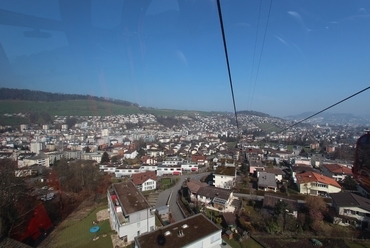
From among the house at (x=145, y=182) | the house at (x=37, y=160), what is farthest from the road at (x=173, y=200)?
the house at (x=37, y=160)

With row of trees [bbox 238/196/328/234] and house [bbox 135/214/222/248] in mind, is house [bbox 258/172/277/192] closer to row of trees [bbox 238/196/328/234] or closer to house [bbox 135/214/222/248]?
row of trees [bbox 238/196/328/234]

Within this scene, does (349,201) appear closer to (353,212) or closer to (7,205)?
(353,212)

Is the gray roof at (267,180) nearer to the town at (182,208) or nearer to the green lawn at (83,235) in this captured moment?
the town at (182,208)

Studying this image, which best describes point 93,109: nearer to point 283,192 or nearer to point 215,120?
point 283,192

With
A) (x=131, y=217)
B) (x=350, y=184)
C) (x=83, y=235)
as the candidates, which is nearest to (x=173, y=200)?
(x=131, y=217)

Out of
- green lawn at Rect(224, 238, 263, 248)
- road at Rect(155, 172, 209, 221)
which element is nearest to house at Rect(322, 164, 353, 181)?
road at Rect(155, 172, 209, 221)

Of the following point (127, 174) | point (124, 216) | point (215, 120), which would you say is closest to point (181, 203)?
point (124, 216)
